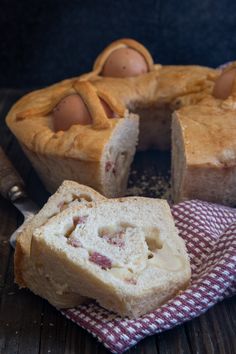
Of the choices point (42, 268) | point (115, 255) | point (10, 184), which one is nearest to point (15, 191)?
point (10, 184)

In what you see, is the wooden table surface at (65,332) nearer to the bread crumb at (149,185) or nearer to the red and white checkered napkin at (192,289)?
the red and white checkered napkin at (192,289)

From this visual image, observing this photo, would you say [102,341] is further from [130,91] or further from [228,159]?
[130,91]

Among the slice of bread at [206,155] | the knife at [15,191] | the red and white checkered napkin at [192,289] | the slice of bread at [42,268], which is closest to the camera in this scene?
the red and white checkered napkin at [192,289]

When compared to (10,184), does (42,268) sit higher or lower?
higher

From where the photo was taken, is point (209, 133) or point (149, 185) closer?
point (209, 133)

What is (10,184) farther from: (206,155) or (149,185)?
(206,155)

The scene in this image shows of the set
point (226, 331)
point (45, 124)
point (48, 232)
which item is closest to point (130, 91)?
point (45, 124)

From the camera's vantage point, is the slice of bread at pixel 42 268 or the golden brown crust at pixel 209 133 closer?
the slice of bread at pixel 42 268

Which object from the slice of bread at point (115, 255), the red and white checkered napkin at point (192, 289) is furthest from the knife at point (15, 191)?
the red and white checkered napkin at point (192, 289)
